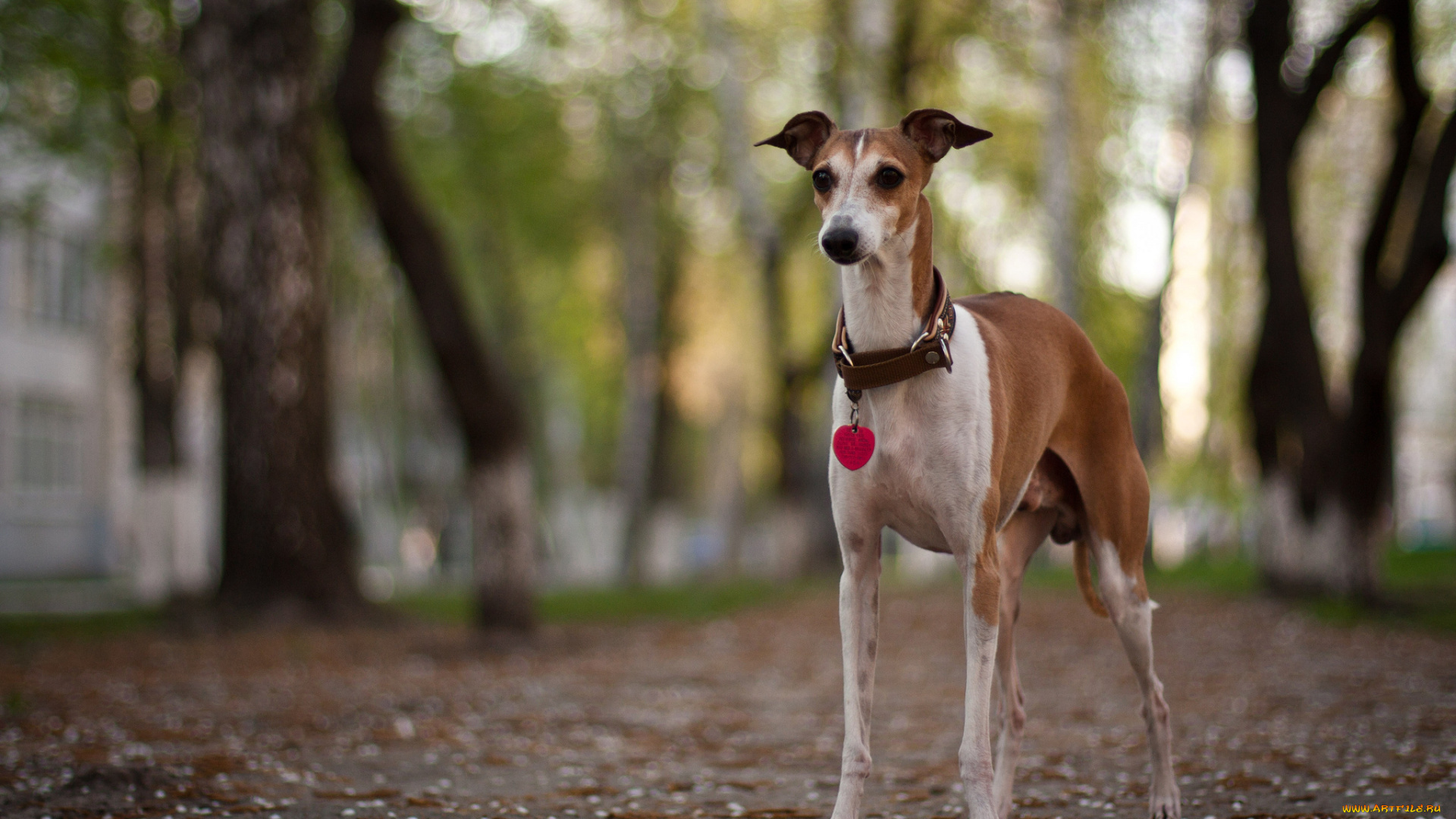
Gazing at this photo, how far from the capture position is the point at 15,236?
76.3 feet

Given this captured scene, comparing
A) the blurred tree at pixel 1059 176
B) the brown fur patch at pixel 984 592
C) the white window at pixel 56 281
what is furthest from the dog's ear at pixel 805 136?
the white window at pixel 56 281

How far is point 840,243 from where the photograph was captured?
3590 mm

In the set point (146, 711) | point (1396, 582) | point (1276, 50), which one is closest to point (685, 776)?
point (146, 711)

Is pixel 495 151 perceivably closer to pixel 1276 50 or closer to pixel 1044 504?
pixel 1276 50

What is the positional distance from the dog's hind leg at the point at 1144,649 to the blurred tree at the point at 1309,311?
28.6ft

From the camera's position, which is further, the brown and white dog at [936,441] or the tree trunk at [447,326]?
the tree trunk at [447,326]

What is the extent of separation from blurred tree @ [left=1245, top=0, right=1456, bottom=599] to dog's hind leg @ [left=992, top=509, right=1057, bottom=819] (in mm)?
8686

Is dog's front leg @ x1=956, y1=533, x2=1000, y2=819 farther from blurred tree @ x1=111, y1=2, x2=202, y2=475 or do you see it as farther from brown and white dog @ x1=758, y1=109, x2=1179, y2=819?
blurred tree @ x1=111, y1=2, x2=202, y2=475

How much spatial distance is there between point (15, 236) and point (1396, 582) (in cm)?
2320

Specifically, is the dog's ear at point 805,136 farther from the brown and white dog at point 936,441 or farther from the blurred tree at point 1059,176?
the blurred tree at point 1059,176

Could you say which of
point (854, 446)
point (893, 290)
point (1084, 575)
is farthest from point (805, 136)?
point (1084, 575)

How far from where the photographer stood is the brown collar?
12.7 ft

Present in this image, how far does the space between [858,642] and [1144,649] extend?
1.14 m

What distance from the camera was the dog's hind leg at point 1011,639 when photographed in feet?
14.7
